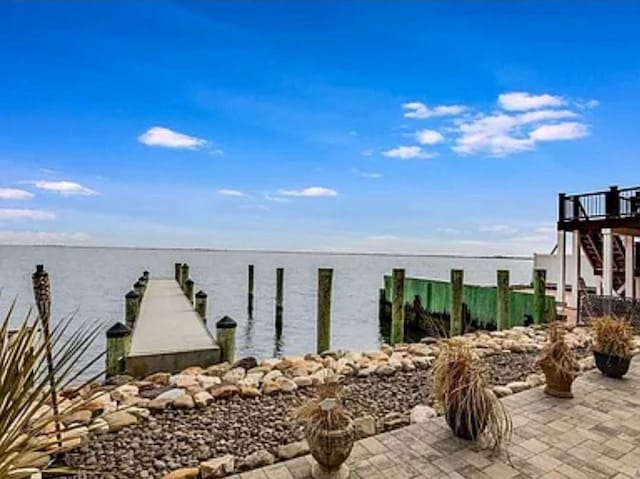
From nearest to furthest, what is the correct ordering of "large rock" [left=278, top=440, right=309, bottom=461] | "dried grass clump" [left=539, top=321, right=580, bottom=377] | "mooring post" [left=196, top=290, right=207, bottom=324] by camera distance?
"large rock" [left=278, top=440, right=309, bottom=461], "dried grass clump" [left=539, top=321, right=580, bottom=377], "mooring post" [left=196, top=290, right=207, bottom=324]

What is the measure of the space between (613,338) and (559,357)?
1283 mm

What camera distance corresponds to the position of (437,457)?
303cm

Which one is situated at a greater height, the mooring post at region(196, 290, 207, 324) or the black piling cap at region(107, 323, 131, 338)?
the black piling cap at region(107, 323, 131, 338)

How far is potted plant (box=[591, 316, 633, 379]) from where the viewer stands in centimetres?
492

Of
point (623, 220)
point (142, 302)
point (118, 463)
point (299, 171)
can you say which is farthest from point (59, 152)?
point (623, 220)

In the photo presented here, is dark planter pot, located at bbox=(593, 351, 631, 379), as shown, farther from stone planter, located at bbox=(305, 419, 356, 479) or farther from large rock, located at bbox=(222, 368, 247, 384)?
large rock, located at bbox=(222, 368, 247, 384)

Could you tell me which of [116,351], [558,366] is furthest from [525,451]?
[116,351]

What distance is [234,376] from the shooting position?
501 centimetres

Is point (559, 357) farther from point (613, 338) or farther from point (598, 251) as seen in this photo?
point (598, 251)

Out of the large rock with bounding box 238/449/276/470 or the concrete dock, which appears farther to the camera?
the concrete dock

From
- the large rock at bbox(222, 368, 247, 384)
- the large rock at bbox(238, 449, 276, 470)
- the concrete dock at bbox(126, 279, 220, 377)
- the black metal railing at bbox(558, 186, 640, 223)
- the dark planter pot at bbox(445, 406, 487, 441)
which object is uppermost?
the black metal railing at bbox(558, 186, 640, 223)

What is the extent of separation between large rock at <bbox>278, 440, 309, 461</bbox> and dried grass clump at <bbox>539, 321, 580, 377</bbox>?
9.05 ft

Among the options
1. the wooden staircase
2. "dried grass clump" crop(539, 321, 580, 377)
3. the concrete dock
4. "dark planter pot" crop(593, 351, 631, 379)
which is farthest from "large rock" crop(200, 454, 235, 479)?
the wooden staircase

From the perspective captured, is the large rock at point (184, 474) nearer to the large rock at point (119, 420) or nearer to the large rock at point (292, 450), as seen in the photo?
the large rock at point (292, 450)
